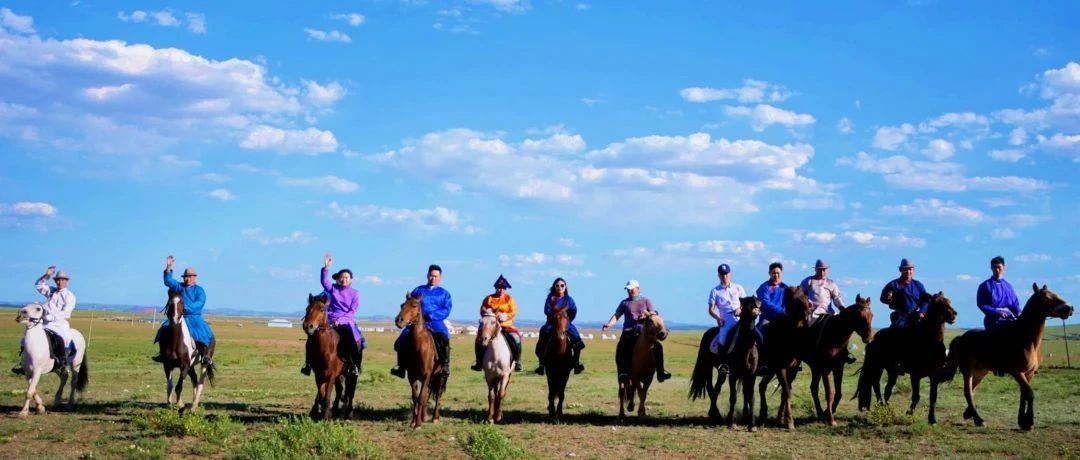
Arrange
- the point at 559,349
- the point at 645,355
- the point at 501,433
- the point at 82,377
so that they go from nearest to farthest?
the point at 501,433
the point at 559,349
the point at 645,355
the point at 82,377

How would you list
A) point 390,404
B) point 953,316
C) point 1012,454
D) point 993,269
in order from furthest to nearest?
point 390,404, point 993,269, point 953,316, point 1012,454

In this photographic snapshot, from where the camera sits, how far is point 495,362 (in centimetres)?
1470

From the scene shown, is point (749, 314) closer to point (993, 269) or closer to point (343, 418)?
point (993, 269)

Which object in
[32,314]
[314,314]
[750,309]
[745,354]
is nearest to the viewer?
[314,314]

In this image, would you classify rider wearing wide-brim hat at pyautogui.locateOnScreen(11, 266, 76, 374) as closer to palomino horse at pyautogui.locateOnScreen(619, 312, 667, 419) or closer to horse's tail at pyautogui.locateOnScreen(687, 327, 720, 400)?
palomino horse at pyautogui.locateOnScreen(619, 312, 667, 419)

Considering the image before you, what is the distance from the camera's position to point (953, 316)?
13.7 m

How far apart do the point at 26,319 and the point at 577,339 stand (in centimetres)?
1047

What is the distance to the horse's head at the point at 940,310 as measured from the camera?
45.3 ft

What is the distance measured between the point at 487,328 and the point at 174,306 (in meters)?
5.92

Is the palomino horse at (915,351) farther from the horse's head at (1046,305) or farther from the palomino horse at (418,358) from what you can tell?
the palomino horse at (418,358)

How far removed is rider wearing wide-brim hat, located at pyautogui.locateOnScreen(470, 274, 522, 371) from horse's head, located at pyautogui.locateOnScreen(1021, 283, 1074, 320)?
29.5 ft

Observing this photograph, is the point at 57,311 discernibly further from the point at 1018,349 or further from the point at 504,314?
the point at 1018,349

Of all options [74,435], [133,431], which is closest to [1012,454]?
[133,431]

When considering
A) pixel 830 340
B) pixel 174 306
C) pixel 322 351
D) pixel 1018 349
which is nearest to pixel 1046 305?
pixel 1018 349
